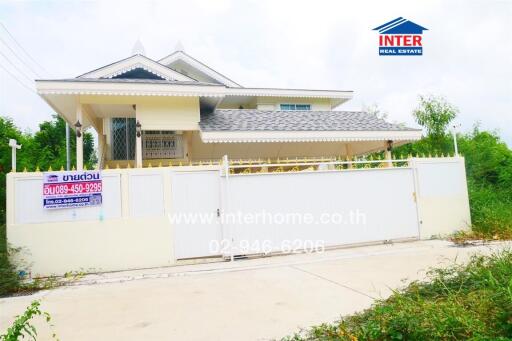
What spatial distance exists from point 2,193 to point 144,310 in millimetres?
6264

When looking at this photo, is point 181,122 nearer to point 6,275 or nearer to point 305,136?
point 305,136

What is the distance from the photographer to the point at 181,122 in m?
8.79

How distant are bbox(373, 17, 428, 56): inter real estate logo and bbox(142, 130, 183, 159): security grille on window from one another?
6.58m

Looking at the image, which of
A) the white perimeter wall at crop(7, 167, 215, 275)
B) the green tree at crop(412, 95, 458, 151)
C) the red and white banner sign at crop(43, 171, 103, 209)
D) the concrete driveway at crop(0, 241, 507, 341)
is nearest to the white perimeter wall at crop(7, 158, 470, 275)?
the white perimeter wall at crop(7, 167, 215, 275)

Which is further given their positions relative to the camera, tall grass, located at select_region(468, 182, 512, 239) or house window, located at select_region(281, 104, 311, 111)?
house window, located at select_region(281, 104, 311, 111)

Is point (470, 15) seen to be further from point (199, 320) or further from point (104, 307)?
point (104, 307)

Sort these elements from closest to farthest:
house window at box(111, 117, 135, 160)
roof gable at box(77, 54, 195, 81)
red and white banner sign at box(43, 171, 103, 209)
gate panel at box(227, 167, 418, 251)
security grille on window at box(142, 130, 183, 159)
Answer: red and white banner sign at box(43, 171, 103, 209)
gate panel at box(227, 167, 418, 251)
roof gable at box(77, 54, 195, 81)
security grille on window at box(142, 130, 183, 159)
house window at box(111, 117, 135, 160)

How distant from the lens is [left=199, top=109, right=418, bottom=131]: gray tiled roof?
30.6ft

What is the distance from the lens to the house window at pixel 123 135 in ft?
34.5

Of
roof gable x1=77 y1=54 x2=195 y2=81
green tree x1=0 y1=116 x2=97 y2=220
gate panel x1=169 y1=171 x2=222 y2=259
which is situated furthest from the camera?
green tree x1=0 y1=116 x2=97 y2=220

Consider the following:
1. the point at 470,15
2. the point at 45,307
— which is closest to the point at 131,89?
the point at 45,307

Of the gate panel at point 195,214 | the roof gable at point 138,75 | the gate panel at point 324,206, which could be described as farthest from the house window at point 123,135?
the gate panel at point 324,206

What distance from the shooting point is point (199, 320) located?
3455mm

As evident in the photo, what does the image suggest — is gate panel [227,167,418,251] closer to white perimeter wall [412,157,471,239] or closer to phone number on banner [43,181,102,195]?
white perimeter wall [412,157,471,239]
